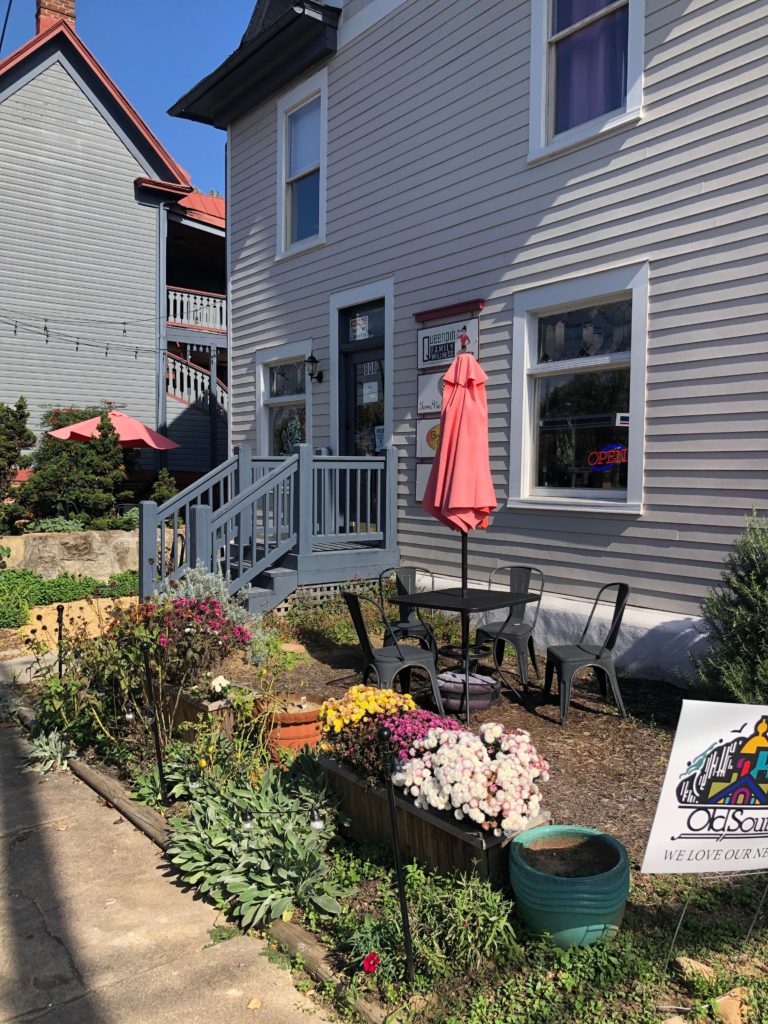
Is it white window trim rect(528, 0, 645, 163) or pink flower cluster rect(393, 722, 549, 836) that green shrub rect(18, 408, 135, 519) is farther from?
pink flower cluster rect(393, 722, 549, 836)

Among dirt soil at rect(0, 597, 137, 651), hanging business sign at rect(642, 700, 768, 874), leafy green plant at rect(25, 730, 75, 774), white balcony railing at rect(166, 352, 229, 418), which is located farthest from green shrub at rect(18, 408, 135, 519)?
hanging business sign at rect(642, 700, 768, 874)

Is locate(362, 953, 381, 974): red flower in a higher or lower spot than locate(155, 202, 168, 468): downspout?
lower

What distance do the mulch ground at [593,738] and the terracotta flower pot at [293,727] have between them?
1.34 ft

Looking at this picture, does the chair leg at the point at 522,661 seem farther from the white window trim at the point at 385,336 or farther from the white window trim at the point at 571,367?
the white window trim at the point at 385,336

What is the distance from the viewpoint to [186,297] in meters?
16.8

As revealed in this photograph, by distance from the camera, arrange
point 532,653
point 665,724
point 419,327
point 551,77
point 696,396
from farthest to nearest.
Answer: point 419,327 < point 551,77 < point 532,653 < point 696,396 < point 665,724

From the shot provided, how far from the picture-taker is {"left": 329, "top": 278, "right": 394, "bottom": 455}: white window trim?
28.4ft

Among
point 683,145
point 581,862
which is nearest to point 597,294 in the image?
point 683,145

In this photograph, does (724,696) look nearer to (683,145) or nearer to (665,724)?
(665,724)

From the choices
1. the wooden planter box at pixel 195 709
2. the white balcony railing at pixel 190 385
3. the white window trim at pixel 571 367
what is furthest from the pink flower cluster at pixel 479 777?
the white balcony railing at pixel 190 385

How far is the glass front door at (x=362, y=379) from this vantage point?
357 inches

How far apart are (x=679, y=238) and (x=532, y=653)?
3326mm

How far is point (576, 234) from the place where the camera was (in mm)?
6586

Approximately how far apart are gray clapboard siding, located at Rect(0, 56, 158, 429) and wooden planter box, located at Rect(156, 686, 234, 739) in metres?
11.1
